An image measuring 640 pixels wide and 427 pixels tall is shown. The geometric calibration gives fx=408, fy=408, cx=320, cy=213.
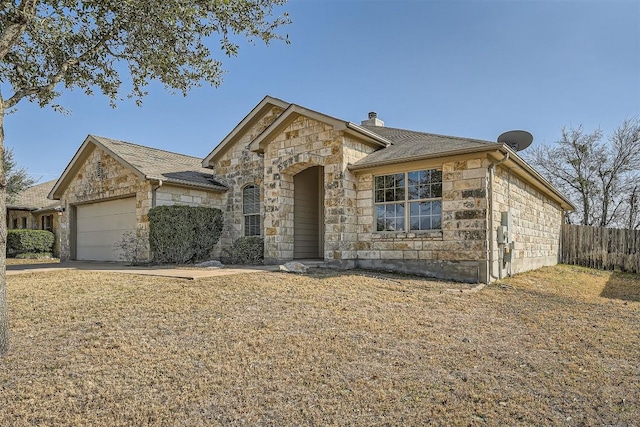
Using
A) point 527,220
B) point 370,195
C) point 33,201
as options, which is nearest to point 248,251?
point 370,195

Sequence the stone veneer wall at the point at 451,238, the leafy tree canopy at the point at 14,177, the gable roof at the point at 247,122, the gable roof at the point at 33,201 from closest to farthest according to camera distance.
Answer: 1. the stone veneer wall at the point at 451,238
2. the gable roof at the point at 247,122
3. the gable roof at the point at 33,201
4. the leafy tree canopy at the point at 14,177

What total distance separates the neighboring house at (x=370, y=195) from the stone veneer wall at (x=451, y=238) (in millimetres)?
23

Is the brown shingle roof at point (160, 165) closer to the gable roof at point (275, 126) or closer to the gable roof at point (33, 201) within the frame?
the gable roof at point (275, 126)

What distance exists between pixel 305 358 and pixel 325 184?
6.90 meters

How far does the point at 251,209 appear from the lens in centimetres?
1384

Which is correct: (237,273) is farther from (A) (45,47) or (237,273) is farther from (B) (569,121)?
(B) (569,121)

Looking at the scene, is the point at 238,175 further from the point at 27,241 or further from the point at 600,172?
the point at 600,172

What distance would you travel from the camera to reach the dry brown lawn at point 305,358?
3328 mm

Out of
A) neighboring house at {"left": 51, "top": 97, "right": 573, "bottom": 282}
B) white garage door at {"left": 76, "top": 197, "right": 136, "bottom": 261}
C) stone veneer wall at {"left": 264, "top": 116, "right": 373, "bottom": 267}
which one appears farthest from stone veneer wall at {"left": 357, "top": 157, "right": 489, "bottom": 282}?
white garage door at {"left": 76, "top": 197, "right": 136, "bottom": 261}

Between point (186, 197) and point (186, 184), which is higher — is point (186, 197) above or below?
below

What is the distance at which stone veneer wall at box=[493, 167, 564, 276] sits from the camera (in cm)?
1033

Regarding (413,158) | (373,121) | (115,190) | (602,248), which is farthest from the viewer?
(373,121)

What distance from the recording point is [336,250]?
10.6 metres

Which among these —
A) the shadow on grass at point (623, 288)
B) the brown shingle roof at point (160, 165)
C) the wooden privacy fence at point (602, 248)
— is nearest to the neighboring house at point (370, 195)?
the brown shingle roof at point (160, 165)
